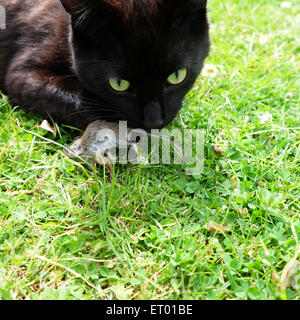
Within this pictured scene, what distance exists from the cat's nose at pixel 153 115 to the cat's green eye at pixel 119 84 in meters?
0.12

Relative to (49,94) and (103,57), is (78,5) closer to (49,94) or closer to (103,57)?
(103,57)

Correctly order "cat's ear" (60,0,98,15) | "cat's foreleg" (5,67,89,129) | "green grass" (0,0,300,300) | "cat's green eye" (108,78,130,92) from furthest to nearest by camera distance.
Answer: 1. "cat's foreleg" (5,67,89,129)
2. "cat's green eye" (108,78,130,92)
3. "cat's ear" (60,0,98,15)
4. "green grass" (0,0,300,300)

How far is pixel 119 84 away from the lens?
1367 millimetres

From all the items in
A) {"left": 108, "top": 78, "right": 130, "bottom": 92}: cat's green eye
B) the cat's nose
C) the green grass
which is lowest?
the green grass

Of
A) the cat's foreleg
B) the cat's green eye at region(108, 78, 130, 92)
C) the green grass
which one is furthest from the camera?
the cat's foreleg

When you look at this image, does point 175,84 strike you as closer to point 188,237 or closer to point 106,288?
point 188,237

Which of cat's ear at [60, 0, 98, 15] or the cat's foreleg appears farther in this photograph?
the cat's foreleg

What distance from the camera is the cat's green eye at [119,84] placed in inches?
53.1

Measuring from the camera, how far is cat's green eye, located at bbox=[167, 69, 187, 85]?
137cm

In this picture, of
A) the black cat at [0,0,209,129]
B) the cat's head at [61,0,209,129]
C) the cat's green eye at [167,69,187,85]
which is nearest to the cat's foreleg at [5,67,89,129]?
the black cat at [0,0,209,129]

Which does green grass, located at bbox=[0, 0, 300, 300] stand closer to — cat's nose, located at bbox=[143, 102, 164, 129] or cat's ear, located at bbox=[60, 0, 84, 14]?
cat's nose, located at bbox=[143, 102, 164, 129]

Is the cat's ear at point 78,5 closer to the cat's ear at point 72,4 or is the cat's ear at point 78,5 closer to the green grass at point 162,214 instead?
the cat's ear at point 72,4

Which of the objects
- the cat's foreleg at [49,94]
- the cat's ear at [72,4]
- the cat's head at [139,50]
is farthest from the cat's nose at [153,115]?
the cat's ear at [72,4]

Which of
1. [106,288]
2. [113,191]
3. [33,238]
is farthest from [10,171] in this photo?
[106,288]
